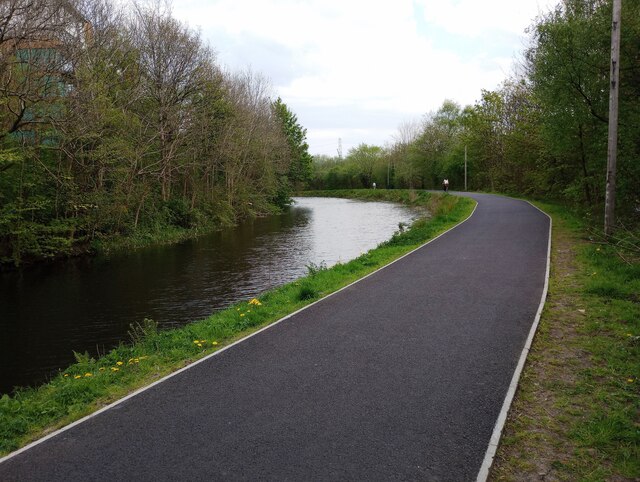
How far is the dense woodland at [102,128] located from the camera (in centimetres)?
1684

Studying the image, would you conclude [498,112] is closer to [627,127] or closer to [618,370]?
[627,127]

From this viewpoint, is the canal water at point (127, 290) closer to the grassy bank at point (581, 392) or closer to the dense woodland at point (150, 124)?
the dense woodland at point (150, 124)

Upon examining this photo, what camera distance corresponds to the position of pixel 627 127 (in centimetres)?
1452

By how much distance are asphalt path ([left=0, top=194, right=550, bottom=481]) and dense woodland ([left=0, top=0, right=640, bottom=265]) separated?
1102 cm

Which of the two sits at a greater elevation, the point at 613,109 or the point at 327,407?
the point at 613,109

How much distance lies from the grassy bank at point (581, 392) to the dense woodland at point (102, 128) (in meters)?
17.0

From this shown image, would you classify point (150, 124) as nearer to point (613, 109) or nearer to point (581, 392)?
point (613, 109)

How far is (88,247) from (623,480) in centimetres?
2212

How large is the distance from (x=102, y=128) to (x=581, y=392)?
2012 cm

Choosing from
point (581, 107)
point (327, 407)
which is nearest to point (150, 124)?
point (581, 107)

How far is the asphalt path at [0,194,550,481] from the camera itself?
4.20 metres

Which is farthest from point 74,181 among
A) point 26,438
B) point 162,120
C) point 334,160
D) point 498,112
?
point 334,160

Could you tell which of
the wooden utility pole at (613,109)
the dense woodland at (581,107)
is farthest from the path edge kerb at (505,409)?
the dense woodland at (581,107)

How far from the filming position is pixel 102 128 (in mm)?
19578
